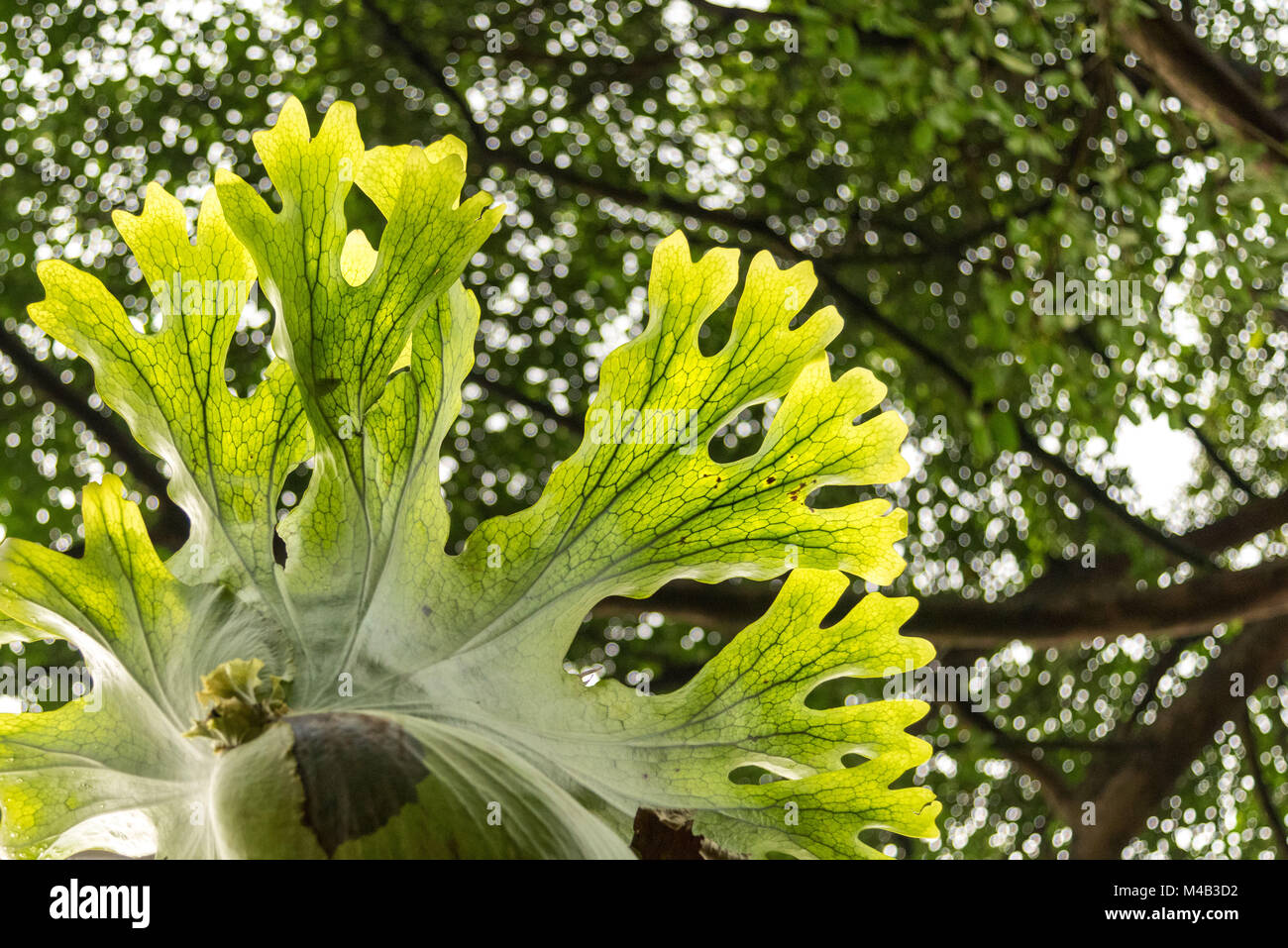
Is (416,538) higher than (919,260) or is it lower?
lower

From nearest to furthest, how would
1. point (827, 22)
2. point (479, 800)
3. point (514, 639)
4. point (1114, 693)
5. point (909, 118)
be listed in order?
point (479, 800)
point (514, 639)
point (827, 22)
point (909, 118)
point (1114, 693)

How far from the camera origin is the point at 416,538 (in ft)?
1.51

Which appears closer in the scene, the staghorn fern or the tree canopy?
the staghorn fern

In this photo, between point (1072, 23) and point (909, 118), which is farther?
point (909, 118)

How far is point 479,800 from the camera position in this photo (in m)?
0.35

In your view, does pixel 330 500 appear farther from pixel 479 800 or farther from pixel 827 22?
pixel 827 22

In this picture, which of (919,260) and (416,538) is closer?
(416,538)

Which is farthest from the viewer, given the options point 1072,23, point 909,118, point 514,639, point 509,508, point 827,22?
point 909,118

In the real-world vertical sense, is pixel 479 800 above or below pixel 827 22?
below

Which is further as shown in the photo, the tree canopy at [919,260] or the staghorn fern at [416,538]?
the tree canopy at [919,260]

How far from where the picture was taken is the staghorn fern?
17.5 inches

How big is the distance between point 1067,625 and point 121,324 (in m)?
1.69

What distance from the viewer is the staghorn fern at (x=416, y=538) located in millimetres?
445

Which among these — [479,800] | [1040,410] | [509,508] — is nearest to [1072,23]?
[1040,410]
